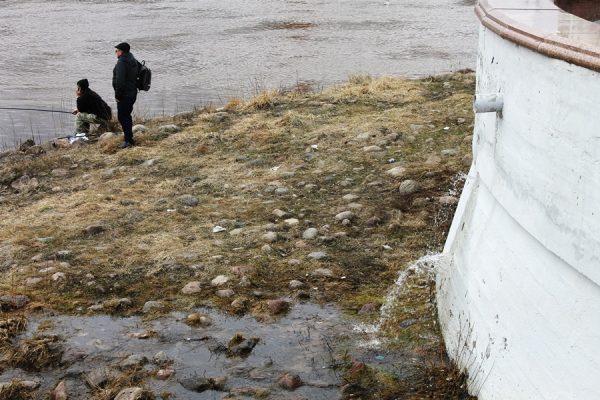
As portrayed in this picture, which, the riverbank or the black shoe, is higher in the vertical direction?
the riverbank

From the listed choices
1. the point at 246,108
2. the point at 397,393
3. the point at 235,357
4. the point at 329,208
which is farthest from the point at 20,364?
the point at 246,108

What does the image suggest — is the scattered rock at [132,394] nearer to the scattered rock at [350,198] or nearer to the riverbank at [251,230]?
the riverbank at [251,230]

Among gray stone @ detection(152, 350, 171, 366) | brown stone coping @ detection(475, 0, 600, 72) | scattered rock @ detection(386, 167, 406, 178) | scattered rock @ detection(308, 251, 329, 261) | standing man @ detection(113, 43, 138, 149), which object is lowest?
gray stone @ detection(152, 350, 171, 366)

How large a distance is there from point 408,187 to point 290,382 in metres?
3.28

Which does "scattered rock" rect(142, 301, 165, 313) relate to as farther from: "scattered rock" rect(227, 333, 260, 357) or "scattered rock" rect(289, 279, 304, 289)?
"scattered rock" rect(289, 279, 304, 289)

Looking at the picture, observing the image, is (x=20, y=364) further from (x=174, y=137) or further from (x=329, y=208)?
(x=174, y=137)

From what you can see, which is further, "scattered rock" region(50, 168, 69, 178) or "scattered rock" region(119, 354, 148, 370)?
"scattered rock" region(50, 168, 69, 178)

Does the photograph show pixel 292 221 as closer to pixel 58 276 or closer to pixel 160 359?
pixel 58 276

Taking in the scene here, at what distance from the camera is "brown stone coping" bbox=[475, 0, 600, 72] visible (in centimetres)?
337

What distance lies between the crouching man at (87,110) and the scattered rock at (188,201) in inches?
168

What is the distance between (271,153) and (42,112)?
6777 mm

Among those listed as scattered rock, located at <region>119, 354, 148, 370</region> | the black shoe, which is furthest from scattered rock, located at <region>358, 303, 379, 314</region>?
the black shoe

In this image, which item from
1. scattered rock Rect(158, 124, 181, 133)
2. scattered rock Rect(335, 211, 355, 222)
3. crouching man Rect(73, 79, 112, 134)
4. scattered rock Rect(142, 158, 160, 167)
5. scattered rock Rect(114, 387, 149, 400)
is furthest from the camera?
crouching man Rect(73, 79, 112, 134)

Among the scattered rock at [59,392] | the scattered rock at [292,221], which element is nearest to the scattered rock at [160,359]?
the scattered rock at [59,392]
